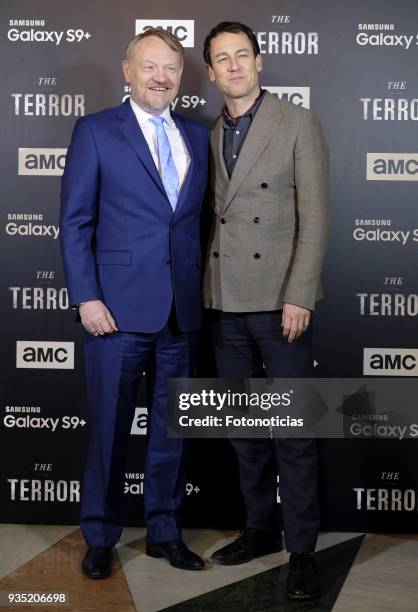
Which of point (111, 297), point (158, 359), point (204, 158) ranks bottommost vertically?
point (158, 359)

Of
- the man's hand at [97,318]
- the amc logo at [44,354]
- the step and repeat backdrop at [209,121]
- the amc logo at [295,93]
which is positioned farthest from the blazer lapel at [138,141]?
the amc logo at [44,354]

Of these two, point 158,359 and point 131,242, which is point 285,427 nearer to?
point 158,359

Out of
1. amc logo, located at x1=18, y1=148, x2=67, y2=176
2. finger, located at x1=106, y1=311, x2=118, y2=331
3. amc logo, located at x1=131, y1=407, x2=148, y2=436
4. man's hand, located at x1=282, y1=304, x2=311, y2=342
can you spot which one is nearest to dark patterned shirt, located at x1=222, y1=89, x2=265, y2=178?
man's hand, located at x1=282, y1=304, x2=311, y2=342

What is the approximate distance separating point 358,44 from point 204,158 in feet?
2.83

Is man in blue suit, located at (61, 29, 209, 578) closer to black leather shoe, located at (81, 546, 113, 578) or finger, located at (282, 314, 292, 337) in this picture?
black leather shoe, located at (81, 546, 113, 578)

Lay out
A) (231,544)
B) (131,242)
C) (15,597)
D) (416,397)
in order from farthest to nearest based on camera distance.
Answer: (416,397), (231,544), (131,242), (15,597)

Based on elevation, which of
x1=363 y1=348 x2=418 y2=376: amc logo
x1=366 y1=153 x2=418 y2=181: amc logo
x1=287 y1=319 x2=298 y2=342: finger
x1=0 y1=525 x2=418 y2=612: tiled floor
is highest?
x1=366 y1=153 x2=418 y2=181: amc logo

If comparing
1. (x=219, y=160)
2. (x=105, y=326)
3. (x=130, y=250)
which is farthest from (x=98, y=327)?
(x=219, y=160)

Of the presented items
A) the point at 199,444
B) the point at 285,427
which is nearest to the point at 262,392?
the point at 285,427

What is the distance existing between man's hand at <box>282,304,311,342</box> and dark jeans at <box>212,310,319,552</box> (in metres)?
0.07

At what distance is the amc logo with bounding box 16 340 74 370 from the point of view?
138 inches

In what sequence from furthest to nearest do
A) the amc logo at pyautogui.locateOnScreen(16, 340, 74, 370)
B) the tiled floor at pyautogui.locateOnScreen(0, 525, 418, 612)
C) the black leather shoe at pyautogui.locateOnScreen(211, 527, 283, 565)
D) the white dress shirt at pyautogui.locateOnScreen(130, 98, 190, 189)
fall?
the amc logo at pyautogui.locateOnScreen(16, 340, 74, 370), the black leather shoe at pyautogui.locateOnScreen(211, 527, 283, 565), the white dress shirt at pyautogui.locateOnScreen(130, 98, 190, 189), the tiled floor at pyautogui.locateOnScreen(0, 525, 418, 612)

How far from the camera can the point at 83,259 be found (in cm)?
283

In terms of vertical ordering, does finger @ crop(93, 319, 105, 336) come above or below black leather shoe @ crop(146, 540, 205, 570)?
above
